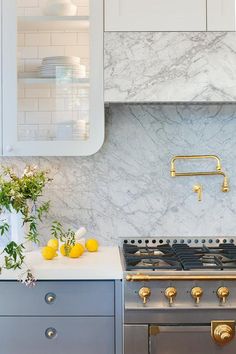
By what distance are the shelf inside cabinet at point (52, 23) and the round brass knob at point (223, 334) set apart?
1375mm

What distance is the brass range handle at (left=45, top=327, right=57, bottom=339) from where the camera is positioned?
196 centimetres

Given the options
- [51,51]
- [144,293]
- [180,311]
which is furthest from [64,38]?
[180,311]

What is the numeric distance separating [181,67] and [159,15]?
0.24 metres

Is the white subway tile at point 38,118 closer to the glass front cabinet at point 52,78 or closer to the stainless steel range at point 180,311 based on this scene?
the glass front cabinet at point 52,78

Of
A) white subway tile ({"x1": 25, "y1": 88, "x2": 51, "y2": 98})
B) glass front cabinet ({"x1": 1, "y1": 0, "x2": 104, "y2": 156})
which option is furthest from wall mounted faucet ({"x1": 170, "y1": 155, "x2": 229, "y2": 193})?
white subway tile ({"x1": 25, "y1": 88, "x2": 51, "y2": 98})

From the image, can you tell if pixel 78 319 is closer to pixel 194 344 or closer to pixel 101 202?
pixel 194 344

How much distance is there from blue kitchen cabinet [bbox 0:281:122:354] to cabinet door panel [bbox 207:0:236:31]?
1.16m

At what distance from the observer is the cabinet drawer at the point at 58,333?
76.9 inches

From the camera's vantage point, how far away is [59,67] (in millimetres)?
2271

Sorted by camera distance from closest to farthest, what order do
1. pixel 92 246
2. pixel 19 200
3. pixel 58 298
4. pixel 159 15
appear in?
pixel 58 298 < pixel 19 200 < pixel 159 15 < pixel 92 246

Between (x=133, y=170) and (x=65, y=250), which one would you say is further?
(x=133, y=170)

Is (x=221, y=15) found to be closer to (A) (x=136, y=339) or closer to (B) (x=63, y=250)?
(B) (x=63, y=250)

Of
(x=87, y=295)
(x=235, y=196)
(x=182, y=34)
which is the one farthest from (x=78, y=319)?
(x=182, y=34)

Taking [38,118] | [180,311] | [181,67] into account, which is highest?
[181,67]
